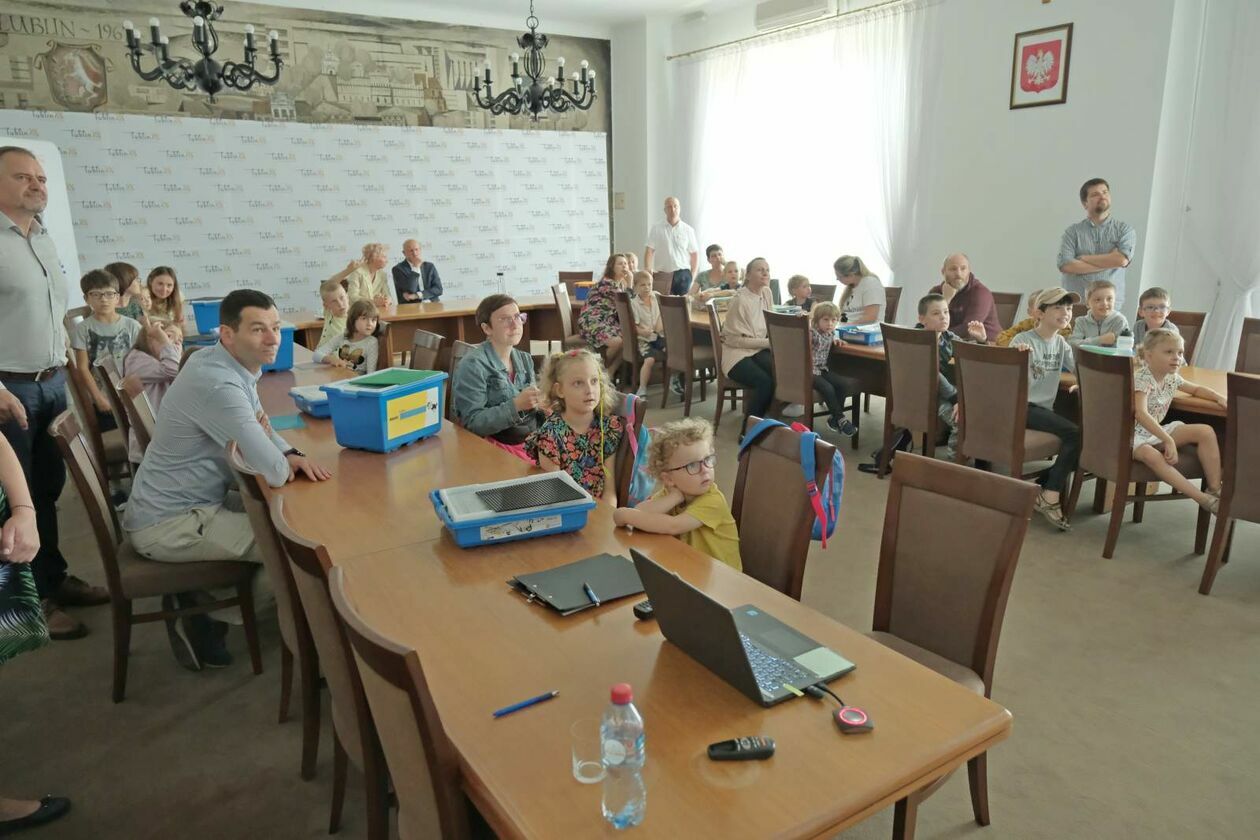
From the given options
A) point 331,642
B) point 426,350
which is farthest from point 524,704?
point 426,350

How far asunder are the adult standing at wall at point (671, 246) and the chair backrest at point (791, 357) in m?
3.66

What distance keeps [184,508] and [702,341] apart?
4587 mm

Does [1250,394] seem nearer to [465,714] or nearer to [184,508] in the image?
[465,714]

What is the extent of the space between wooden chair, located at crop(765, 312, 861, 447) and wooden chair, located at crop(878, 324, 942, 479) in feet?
1.78

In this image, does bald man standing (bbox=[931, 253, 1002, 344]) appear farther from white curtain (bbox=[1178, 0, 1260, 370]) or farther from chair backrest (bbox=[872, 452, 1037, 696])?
chair backrest (bbox=[872, 452, 1037, 696])

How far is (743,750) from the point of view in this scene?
1270 mm

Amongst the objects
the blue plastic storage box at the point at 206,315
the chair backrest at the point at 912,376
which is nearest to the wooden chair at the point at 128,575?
the blue plastic storage box at the point at 206,315

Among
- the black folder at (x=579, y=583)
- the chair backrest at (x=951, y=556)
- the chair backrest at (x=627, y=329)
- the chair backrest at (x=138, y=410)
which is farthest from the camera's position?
the chair backrest at (x=627, y=329)

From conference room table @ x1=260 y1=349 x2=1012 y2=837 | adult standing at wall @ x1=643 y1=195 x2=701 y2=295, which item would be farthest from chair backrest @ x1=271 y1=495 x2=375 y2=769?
adult standing at wall @ x1=643 y1=195 x2=701 y2=295

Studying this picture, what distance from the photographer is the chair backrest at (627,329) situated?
6.53m

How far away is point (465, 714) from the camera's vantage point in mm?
1395

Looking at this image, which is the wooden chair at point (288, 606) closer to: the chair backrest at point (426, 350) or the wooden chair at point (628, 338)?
the chair backrest at point (426, 350)

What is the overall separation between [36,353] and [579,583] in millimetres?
2569

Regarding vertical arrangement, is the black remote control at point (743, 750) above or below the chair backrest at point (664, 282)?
below
